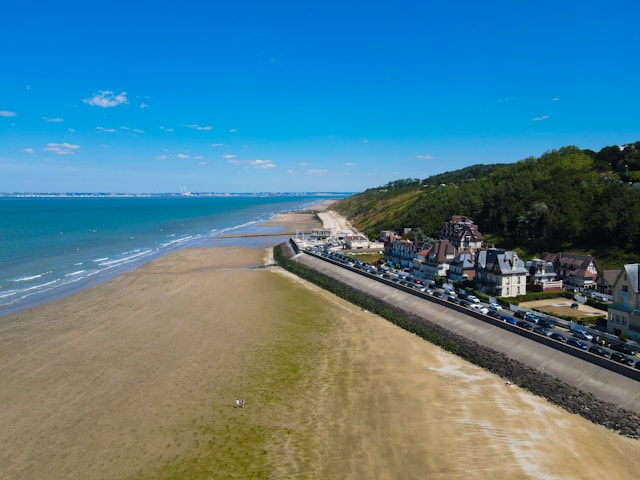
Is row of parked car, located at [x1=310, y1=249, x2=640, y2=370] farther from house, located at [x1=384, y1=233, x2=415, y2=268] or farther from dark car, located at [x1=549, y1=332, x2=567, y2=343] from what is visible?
house, located at [x1=384, y1=233, x2=415, y2=268]

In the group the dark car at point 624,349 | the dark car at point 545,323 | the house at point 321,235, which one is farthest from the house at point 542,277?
the house at point 321,235

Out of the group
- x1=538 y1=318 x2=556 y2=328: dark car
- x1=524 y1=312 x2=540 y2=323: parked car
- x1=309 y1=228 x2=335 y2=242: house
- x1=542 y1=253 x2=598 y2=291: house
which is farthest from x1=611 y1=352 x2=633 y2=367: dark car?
x1=309 y1=228 x2=335 y2=242: house

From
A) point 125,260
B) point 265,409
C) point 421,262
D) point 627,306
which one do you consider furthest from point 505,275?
point 125,260

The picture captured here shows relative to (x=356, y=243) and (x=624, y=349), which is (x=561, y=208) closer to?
(x=356, y=243)

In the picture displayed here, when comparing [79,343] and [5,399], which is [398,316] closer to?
[79,343]

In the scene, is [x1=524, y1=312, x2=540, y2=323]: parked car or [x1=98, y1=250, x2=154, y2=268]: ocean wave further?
[x1=98, y1=250, x2=154, y2=268]: ocean wave

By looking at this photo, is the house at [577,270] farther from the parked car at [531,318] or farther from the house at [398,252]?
the house at [398,252]

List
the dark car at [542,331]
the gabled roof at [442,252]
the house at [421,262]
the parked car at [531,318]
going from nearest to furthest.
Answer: the dark car at [542,331], the parked car at [531,318], the gabled roof at [442,252], the house at [421,262]
